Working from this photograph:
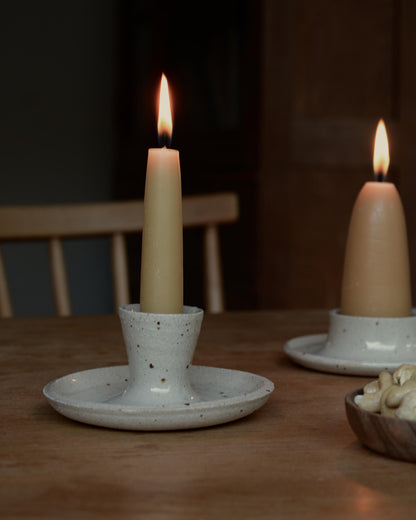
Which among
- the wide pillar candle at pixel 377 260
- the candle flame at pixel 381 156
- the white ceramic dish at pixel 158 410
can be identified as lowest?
the white ceramic dish at pixel 158 410

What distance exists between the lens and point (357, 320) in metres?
0.60

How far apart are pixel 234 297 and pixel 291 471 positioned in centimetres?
211

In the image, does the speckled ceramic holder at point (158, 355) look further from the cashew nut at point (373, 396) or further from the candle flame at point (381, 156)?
the candle flame at point (381, 156)

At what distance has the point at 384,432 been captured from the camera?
0.36 m

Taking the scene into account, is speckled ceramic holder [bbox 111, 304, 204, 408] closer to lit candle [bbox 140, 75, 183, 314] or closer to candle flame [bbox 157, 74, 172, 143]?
lit candle [bbox 140, 75, 183, 314]

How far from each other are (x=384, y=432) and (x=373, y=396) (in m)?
0.03

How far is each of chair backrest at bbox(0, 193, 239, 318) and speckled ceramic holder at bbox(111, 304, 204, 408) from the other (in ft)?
2.37

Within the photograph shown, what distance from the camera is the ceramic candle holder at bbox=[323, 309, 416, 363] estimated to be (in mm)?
596

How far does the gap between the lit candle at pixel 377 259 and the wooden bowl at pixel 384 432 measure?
23 centimetres

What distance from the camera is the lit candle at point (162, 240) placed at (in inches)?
17.8

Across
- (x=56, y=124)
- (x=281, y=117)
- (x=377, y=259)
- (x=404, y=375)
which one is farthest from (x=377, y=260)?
(x=56, y=124)

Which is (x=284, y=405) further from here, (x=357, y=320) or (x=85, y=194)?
(x=85, y=194)

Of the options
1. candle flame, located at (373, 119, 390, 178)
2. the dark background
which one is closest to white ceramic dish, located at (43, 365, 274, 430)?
candle flame, located at (373, 119, 390, 178)

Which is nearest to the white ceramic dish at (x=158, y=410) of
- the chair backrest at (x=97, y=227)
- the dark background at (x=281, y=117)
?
the chair backrest at (x=97, y=227)
